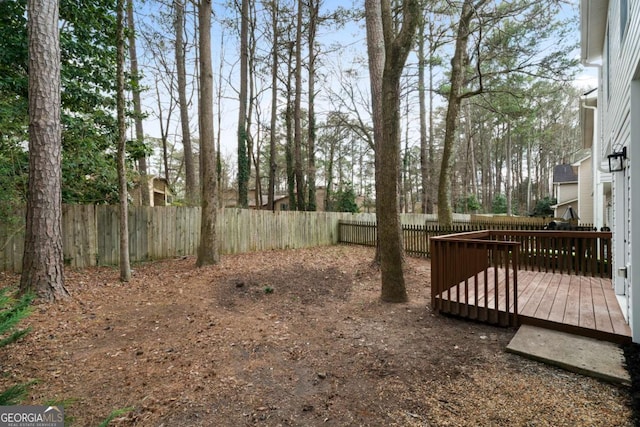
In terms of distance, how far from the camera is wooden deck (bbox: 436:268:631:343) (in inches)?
122

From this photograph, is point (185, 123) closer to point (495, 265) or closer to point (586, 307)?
point (495, 265)

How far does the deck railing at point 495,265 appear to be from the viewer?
3.57 meters

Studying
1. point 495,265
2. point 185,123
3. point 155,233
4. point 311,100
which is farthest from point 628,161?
point 185,123

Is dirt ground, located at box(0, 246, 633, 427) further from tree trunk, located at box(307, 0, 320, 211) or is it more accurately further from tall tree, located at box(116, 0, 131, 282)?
tree trunk, located at box(307, 0, 320, 211)

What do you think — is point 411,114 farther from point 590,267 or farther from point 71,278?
point 71,278

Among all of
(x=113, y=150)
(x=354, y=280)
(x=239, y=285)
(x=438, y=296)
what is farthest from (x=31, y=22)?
(x=438, y=296)

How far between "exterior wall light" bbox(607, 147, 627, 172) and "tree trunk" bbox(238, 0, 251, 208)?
11902mm

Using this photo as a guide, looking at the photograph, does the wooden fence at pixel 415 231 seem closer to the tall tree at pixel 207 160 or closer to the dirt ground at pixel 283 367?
the dirt ground at pixel 283 367

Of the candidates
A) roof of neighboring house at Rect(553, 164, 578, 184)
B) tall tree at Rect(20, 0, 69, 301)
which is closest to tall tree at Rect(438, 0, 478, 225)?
tall tree at Rect(20, 0, 69, 301)

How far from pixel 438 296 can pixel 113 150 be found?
8.82 meters

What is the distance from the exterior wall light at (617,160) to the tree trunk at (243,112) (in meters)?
11.9

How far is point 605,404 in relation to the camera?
2.14m

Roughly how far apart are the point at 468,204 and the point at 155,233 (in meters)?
24.2

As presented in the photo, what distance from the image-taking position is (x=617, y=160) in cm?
351
